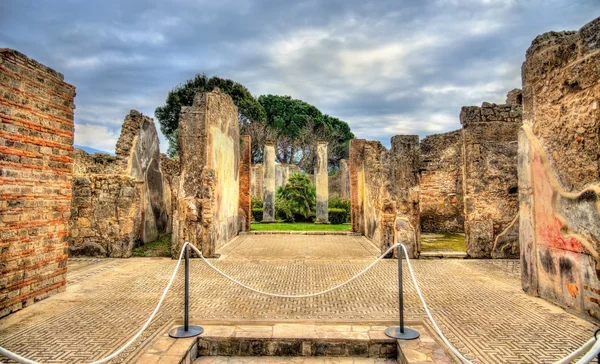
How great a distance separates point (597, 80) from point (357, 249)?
5.38m

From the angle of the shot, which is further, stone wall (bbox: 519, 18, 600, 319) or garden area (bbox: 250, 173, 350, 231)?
garden area (bbox: 250, 173, 350, 231)

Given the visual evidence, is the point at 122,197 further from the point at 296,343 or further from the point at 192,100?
the point at 192,100

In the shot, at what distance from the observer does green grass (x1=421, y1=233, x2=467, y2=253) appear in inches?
307

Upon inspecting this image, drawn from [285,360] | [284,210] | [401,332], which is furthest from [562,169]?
[284,210]

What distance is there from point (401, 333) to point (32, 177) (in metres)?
4.15

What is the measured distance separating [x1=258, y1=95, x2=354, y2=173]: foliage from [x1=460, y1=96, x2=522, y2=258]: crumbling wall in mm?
24794

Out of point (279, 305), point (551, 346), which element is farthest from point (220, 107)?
point (551, 346)

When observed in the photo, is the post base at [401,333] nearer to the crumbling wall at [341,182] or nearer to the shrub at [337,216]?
the shrub at [337,216]

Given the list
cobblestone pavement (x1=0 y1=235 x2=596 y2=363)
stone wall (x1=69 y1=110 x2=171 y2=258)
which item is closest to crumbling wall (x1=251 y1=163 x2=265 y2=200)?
stone wall (x1=69 y1=110 x2=171 y2=258)

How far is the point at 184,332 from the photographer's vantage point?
3217 millimetres

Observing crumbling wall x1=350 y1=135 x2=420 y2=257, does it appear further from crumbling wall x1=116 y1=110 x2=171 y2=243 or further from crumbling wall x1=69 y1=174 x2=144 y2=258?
crumbling wall x1=116 y1=110 x2=171 y2=243

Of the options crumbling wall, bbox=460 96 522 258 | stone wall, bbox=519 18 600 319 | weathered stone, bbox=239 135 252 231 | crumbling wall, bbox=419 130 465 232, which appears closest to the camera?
stone wall, bbox=519 18 600 319

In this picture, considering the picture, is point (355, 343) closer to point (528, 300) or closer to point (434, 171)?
point (528, 300)

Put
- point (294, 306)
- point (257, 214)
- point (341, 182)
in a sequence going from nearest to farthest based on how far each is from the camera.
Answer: point (294, 306) < point (257, 214) < point (341, 182)
